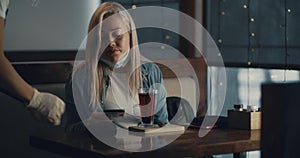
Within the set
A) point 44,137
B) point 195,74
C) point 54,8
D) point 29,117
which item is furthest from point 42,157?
point 54,8

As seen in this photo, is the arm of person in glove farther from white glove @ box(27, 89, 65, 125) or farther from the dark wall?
the dark wall

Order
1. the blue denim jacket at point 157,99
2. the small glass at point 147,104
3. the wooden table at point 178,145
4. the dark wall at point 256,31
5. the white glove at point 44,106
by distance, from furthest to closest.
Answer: the dark wall at point 256,31
the blue denim jacket at point 157,99
the small glass at point 147,104
the white glove at point 44,106
the wooden table at point 178,145

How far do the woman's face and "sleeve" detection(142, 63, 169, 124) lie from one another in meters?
0.21

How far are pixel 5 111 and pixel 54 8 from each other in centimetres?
198

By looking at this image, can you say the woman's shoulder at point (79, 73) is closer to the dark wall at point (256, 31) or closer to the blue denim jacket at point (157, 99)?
the blue denim jacket at point (157, 99)

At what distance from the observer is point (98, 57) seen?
314 centimetres

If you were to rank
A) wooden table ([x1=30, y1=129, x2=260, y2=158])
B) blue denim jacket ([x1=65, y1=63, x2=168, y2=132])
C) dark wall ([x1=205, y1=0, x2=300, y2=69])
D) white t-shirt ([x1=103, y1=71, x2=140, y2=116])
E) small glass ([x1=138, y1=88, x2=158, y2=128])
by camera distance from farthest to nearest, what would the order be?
1. dark wall ([x1=205, y1=0, x2=300, y2=69])
2. white t-shirt ([x1=103, y1=71, x2=140, y2=116])
3. blue denim jacket ([x1=65, y1=63, x2=168, y2=132])
4. small glass ([x1=138, y1=88, x2=158, y2=128])
5. wooden table ([x1=30, y1=129, x2=260, y2=158])

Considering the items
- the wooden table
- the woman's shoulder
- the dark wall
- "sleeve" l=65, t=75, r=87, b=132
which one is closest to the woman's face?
the woman's shoulder

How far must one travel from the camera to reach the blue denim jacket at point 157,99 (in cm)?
299

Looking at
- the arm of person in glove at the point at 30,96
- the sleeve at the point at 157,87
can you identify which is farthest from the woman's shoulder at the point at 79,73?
the arm of person in glove at the point at 30,96

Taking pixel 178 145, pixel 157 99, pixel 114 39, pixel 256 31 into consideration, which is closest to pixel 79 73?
pixel 114 39

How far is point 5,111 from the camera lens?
334 centimetres

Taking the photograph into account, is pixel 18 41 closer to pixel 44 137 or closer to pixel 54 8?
pixel 54 8

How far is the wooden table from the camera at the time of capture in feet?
7.80
